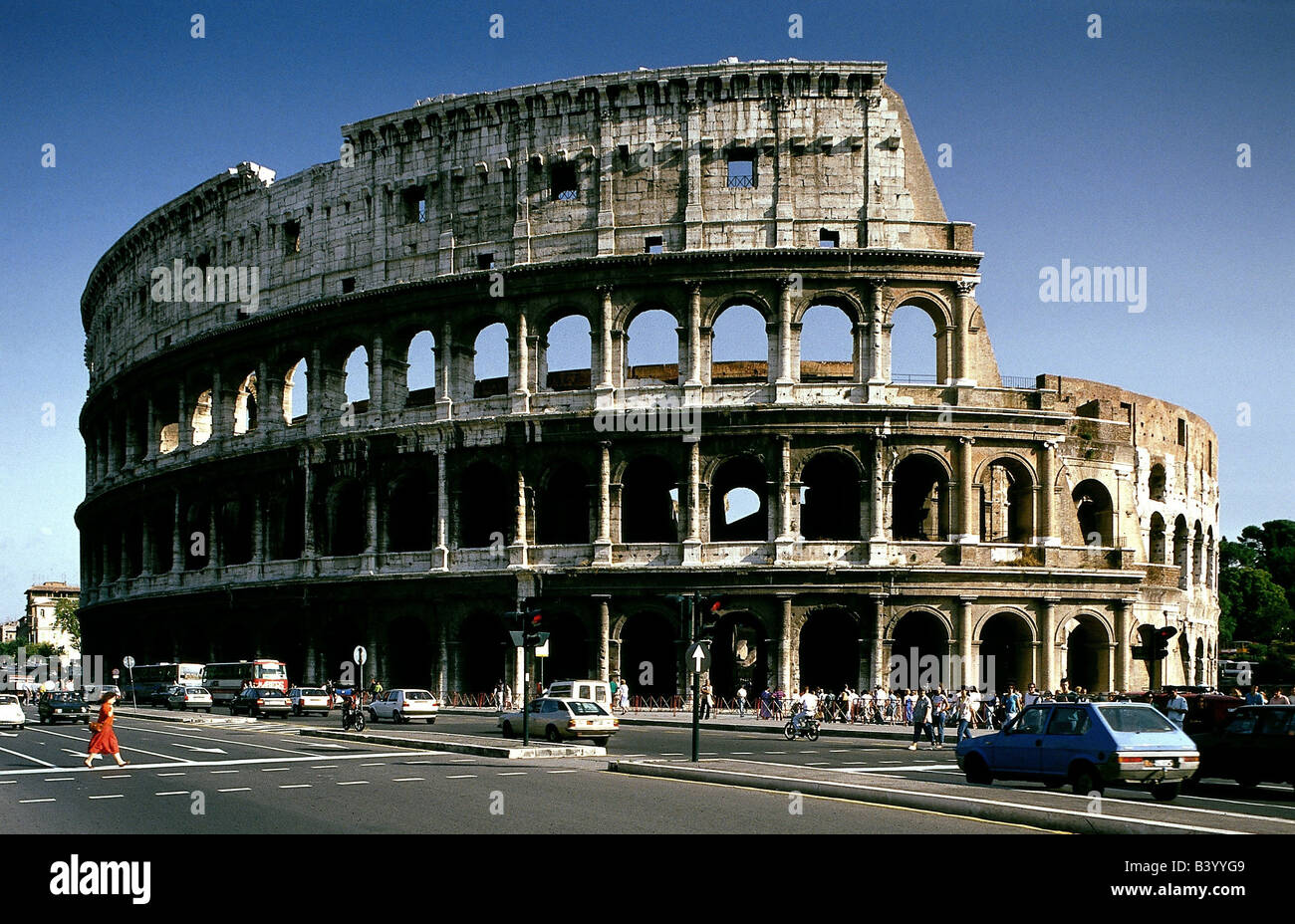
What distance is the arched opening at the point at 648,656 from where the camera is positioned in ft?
148

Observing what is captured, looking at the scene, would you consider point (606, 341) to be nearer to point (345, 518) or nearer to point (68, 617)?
point (345, 518)

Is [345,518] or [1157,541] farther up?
[345,518]

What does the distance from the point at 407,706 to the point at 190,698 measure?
47.9 feet

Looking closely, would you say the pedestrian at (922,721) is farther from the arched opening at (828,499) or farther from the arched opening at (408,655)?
A: the arched opening at (408,655)

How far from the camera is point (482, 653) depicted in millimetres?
48281

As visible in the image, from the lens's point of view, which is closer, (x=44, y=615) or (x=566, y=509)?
(x=566, y=509)

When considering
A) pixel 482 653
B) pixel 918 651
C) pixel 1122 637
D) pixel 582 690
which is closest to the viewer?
pixel 582 690

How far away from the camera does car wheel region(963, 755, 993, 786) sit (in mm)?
19953

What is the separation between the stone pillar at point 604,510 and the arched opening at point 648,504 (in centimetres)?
194

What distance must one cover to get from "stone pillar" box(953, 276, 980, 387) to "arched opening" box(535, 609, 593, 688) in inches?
588

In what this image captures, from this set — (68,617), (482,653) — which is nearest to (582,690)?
(482,653)

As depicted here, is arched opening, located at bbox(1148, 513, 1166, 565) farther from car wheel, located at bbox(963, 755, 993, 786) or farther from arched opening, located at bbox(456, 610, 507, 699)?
car wheel, located at bbox(963, 755, 993, 786)
